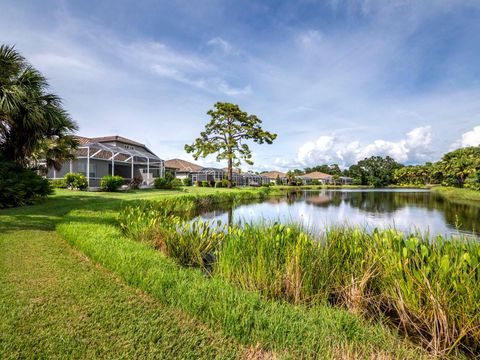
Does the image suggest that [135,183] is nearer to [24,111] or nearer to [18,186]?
[18,186]

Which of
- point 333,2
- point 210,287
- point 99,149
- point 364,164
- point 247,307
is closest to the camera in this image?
point 247,307

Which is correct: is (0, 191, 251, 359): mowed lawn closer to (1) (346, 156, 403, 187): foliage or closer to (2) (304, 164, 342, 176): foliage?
(1) (346, 156, 403, 187): foliage

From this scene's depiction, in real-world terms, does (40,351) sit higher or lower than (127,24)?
lower

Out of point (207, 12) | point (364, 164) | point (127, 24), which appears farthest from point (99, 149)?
point (364, 164)

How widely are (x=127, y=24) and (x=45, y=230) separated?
8.09 metres

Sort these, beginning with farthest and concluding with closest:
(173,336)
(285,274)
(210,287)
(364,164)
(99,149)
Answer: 1. (364,164)
2. (99,149)
3. (285,274)
4. (210,287)
5. (173,336)

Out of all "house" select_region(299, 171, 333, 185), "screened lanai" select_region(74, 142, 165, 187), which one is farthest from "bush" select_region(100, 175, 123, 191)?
"house" select_region(299, 171, 333, 185)

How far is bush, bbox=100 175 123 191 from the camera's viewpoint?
18906 mm

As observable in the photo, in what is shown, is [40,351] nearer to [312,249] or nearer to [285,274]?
[285,274]

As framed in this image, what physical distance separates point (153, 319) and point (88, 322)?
0.66m

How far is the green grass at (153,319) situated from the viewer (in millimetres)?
2289

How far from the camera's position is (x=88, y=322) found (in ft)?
8.80

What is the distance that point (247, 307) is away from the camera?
2.87 meters

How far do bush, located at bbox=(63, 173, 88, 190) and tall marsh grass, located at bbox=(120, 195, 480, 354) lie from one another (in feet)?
56.1
